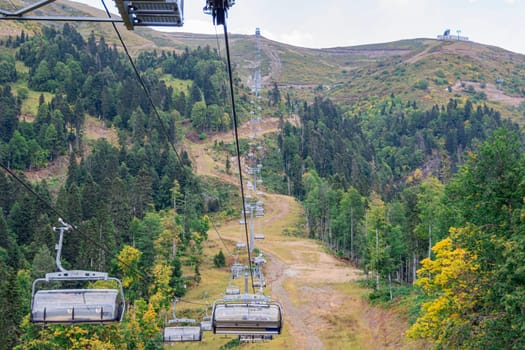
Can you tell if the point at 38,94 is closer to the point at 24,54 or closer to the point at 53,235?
the point at 24,54

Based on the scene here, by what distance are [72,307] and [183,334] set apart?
3089 centimetres

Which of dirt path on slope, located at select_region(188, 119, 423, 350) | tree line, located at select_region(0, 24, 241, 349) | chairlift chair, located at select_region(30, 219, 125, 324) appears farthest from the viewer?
tree line, located at select_region(0, 24, 241, 349)

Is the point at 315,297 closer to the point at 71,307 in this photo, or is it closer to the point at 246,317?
the point at 246,317

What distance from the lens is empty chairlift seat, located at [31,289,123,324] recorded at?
603 inches

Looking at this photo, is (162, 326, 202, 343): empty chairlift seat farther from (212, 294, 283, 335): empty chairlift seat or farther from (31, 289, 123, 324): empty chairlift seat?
(31, 289, 123, 324): empty chairlift seat

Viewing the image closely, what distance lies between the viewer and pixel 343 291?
194 feet

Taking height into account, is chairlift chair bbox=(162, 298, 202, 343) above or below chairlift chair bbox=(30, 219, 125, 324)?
below

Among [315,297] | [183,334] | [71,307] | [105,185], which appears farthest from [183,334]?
[105,185]

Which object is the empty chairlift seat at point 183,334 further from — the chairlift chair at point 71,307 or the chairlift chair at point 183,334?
the chairlift chair at point 71,307

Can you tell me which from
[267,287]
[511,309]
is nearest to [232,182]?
[267,287]

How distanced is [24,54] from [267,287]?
129675mm

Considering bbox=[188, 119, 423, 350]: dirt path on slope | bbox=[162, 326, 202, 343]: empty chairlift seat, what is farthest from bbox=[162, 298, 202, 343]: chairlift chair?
bbox=[188, 119, 423, 350]: dirt path on slope

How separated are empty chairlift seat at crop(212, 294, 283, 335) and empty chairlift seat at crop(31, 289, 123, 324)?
331 centimetres

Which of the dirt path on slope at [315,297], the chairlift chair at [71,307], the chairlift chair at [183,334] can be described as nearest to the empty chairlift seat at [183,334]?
the chairlift chair at [183,334]
